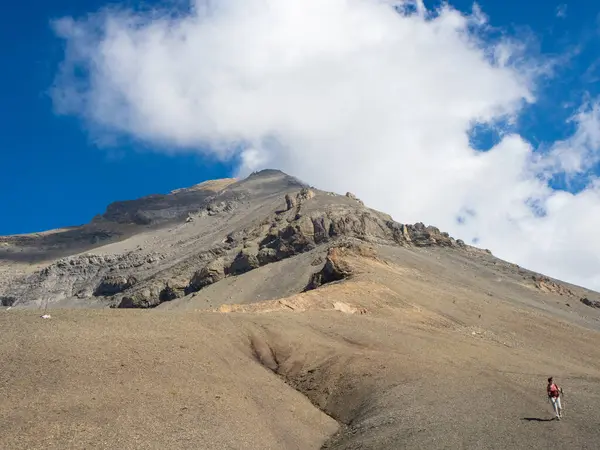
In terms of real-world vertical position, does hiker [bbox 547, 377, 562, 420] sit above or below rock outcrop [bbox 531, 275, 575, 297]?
below

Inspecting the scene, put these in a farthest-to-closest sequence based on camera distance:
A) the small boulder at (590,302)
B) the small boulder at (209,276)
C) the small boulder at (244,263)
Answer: the small boulder at (209,276), the small boulder at (244,263), the small boulder at (590,302)

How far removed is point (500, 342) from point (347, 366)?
16480 mm

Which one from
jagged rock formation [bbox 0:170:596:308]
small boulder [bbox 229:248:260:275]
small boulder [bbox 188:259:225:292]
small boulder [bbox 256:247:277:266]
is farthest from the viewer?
jagged rock formation [bbox 0:170:596:308]

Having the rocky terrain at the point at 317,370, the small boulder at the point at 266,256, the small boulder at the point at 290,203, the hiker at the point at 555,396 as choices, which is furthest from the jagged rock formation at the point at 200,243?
the hiker at the point at 555,396

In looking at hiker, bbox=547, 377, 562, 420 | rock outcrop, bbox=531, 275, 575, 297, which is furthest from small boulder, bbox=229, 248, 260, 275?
hiker, bbox=547, 377, 562, 420

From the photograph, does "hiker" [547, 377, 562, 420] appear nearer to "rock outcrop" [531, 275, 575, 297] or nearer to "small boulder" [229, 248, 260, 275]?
"rock outcrop" [531, 275, 575, 297]

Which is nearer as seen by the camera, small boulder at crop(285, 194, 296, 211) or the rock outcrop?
the rock outcrop

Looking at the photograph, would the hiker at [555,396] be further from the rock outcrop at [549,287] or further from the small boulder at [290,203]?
the small boulder at [290,203]

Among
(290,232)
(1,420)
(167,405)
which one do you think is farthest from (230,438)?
(290,232)

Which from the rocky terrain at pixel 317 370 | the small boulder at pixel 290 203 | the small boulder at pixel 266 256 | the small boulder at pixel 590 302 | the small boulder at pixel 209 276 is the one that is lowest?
the rocky terrain at pixel 317 370

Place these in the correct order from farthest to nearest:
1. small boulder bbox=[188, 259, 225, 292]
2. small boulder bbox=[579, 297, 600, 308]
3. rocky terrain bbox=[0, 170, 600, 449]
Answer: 1. small boulder bbox=[188, 259, 225, 292]
2. small boulder bbox=[579, 297, 600, 308]
3. rocky terrain bbox=[0, 170, 600, 449]

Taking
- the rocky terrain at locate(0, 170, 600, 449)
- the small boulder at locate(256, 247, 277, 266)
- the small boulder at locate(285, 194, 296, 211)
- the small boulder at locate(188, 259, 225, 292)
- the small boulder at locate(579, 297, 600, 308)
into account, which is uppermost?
the small boulder at locate(285, 194, 296, 211)

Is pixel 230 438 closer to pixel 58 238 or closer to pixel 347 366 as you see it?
pixel 347 366

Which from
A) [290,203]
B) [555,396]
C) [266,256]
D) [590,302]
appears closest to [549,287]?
[590,302]
